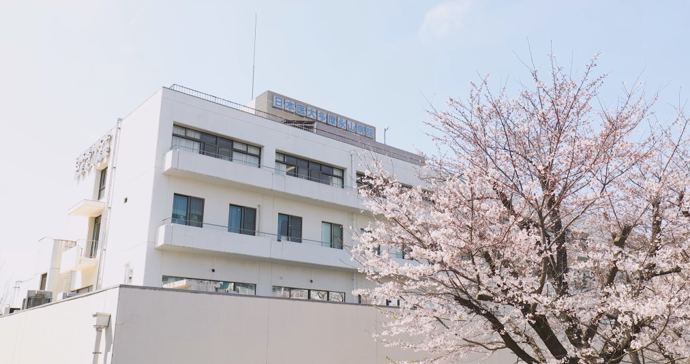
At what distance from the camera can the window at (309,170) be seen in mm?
22750

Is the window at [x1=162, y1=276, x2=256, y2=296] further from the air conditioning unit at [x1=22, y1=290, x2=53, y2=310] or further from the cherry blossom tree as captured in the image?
the cherry blossom tree

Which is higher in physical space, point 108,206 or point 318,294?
point 108,206

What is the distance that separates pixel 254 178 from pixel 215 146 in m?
1.87

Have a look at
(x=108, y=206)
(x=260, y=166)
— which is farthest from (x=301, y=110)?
(x=108, y=206)

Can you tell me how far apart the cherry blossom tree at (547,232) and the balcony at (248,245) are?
9.22 m

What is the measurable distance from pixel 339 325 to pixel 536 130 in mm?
5569

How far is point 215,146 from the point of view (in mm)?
20922

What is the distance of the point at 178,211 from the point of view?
64.6ft

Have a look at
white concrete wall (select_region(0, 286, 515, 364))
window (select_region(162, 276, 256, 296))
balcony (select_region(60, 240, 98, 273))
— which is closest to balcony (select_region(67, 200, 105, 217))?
balcony (select_region(60, 240, 98, 273))

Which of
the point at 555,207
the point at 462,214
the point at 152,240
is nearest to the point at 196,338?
the point at 462,214

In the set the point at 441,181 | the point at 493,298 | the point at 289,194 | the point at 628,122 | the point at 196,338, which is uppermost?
the point at 289,194

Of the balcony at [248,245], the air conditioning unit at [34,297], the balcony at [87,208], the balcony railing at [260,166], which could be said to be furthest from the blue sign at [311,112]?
the air conditioning unit at [34,297]

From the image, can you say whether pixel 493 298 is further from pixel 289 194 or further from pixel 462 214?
pixel 289 194

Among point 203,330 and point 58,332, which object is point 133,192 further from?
point 203,330
